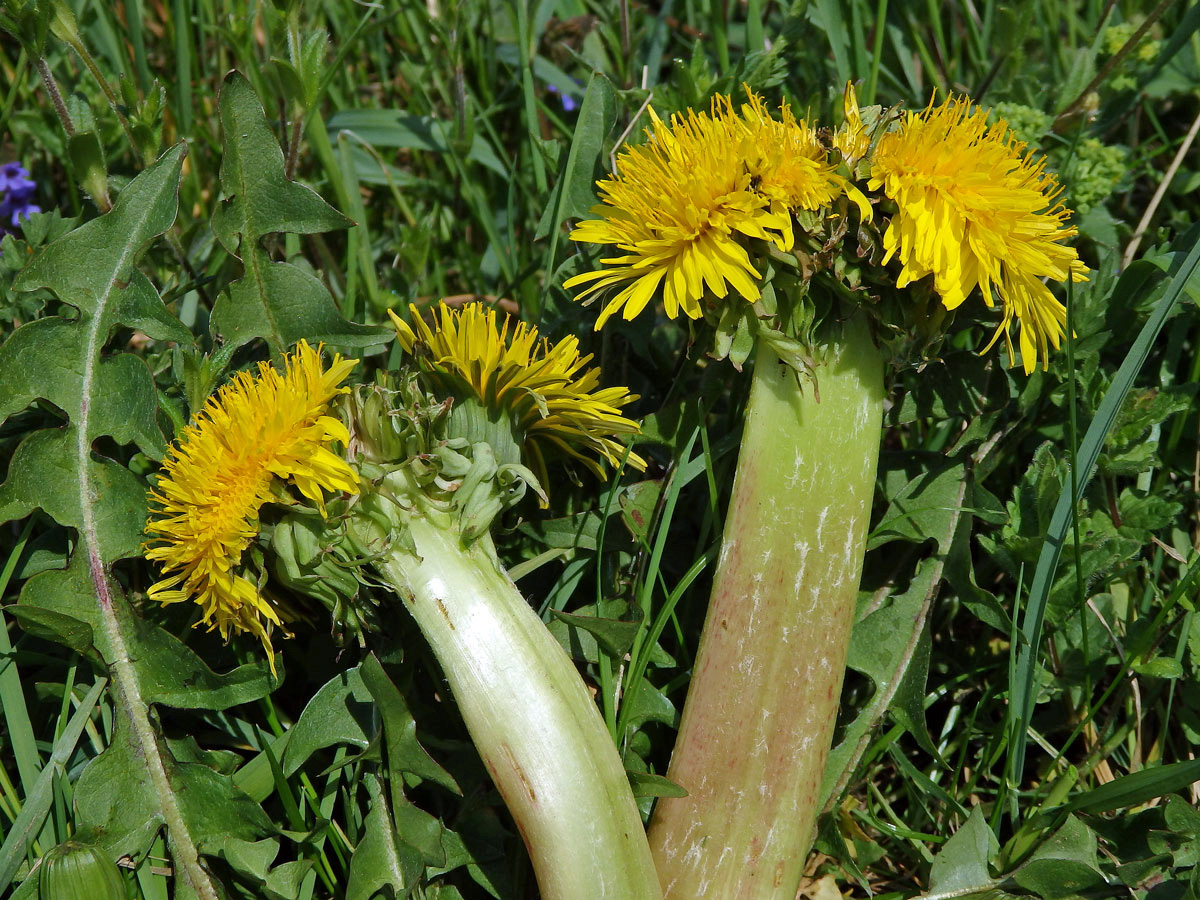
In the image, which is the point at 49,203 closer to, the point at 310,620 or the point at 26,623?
the point at 26,623

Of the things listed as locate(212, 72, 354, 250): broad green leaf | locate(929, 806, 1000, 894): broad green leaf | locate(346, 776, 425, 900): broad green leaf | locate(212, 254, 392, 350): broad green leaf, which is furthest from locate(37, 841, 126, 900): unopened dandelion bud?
locate(929, 806, 1000, 894): broad green leaf

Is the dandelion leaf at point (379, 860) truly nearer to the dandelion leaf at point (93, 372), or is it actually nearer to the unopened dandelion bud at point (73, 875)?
the unopened dandelion bud at point (73, 875)

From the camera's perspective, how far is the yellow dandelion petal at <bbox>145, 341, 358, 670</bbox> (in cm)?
208

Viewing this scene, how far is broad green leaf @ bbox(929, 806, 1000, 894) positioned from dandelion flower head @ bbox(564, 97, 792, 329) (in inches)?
53.6

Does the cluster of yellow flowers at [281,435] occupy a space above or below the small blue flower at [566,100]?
below

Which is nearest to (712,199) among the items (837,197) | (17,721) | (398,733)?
(837,197)

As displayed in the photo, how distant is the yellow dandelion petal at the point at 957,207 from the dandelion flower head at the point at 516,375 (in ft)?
2.34

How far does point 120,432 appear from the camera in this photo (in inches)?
100

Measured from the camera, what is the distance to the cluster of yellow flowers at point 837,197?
2.11 meters

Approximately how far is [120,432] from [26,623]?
50 cm

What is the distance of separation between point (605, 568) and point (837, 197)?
3.73ft

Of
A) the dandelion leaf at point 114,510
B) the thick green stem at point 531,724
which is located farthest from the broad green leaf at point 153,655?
the thick green stem at point 531,724

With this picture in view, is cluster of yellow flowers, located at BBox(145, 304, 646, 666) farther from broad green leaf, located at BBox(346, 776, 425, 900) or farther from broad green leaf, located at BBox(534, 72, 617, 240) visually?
broad green leaf, located at BBox(534, 72, 617, 240)

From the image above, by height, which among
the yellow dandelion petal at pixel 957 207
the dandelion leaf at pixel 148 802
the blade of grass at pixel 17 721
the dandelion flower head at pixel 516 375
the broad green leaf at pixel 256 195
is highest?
the broad green leaf at pixel 256 195
